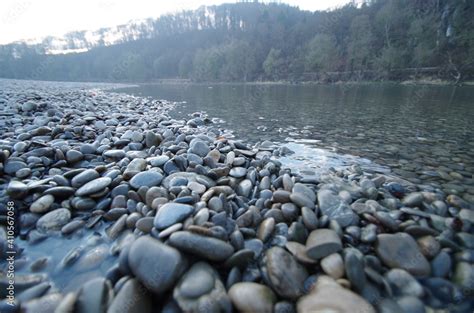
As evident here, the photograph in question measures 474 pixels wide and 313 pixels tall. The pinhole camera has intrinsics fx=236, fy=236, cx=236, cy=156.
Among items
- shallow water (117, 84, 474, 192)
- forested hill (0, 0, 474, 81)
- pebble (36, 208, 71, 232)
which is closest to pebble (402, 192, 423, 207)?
shallow water (117, 84, 474, 192)

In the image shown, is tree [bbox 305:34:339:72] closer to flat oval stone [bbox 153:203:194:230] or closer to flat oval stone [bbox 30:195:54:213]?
flat oval stone [bbox 153:203:194:230]

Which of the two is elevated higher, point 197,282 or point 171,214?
point 171,214

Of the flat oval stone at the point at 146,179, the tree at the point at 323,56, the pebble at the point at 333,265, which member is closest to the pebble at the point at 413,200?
the pebble at the point at 333,265

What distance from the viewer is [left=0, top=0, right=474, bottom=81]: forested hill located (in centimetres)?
3478

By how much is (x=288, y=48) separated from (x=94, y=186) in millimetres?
68068

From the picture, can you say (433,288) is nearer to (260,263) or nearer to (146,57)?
(260,263)

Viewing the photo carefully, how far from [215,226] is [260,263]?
1.55ft

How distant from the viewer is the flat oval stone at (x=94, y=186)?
2580 mm

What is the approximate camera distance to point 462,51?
31.4 m

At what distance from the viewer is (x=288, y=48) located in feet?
205

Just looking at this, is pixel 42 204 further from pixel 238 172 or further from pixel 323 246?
pixel 323 246

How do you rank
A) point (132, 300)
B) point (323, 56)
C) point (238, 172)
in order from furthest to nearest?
point (323, 56), point (238, 172), point (132, 300)

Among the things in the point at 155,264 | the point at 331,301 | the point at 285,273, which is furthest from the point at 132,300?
the point at 331,301

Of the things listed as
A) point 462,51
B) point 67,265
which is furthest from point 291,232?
point 462,51
